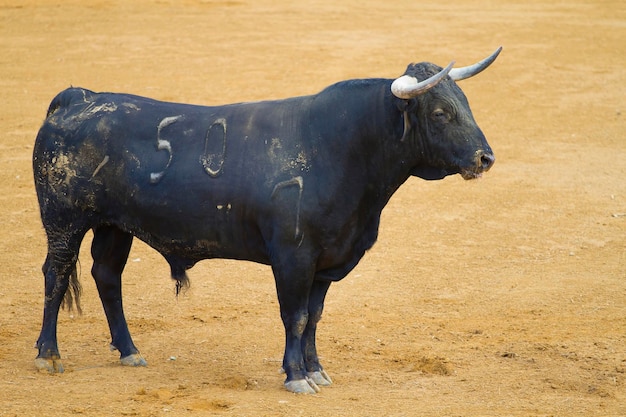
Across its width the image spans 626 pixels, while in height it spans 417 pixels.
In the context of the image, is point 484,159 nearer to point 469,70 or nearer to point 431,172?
point 431,172

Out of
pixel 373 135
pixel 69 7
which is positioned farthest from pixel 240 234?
pixel 69 7

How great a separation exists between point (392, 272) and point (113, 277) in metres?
3.50

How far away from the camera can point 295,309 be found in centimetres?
784

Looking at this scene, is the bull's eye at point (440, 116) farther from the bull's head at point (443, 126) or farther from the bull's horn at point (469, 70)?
the bull's horn at point (469, 70)

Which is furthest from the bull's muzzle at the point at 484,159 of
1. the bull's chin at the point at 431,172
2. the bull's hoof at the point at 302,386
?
the bull's hoof at the point at 302,386

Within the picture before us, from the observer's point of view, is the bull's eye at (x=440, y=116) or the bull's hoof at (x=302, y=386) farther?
the bull's hoof at (x=302, y=386)

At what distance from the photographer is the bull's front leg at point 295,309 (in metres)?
7.72

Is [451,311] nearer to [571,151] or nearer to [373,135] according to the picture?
[373,135]

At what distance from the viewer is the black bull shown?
25.2ft

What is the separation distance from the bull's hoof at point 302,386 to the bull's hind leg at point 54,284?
1845 mm

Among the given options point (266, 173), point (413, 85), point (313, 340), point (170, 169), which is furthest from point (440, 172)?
point (170, 169)

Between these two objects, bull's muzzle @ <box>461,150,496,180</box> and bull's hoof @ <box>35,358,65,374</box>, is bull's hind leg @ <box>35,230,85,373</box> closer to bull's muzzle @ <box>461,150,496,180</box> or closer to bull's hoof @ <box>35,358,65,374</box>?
bull's hoof @ <box>35,358,65,374</box>

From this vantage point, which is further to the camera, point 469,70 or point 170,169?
point 170,169

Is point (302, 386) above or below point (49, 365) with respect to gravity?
above
